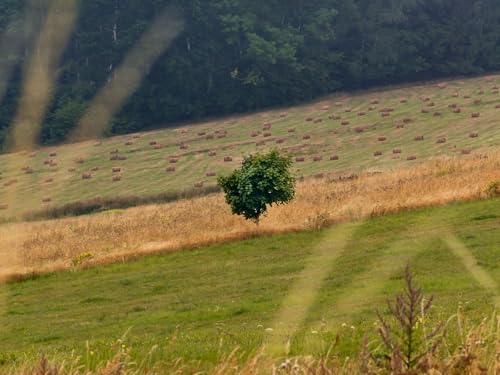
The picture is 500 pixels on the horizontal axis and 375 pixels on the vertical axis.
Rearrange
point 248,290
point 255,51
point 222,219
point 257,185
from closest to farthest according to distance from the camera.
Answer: point 248,290
point 257,185
point 222,219
point 255,51

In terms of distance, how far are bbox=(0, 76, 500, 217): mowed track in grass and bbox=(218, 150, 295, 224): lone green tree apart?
17474mm

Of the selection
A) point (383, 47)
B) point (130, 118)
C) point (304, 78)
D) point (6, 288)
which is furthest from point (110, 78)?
point (6, 288)

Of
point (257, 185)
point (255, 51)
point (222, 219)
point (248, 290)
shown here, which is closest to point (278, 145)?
point (255, 51)

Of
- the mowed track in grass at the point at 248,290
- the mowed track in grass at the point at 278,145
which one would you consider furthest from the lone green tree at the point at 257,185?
the mowed track in grass at the point at 278,145

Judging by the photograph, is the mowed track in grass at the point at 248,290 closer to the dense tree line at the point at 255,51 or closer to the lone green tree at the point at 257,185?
the lone green tree at the point at 257,185

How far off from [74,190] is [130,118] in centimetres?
2492

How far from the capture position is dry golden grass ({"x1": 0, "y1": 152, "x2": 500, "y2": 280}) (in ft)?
105

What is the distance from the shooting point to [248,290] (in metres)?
22.7

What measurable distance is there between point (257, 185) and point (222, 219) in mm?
3944

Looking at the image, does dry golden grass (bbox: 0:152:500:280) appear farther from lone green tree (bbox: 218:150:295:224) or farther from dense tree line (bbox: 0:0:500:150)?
dense tree line (bbox: 0:0:500:150)

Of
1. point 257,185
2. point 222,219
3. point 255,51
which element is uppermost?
point 255,51

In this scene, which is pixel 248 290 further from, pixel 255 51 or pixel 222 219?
pixel 255 51

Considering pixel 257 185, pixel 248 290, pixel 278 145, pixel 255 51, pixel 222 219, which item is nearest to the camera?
pixel 248 290

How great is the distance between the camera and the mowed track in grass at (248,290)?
13.9m
